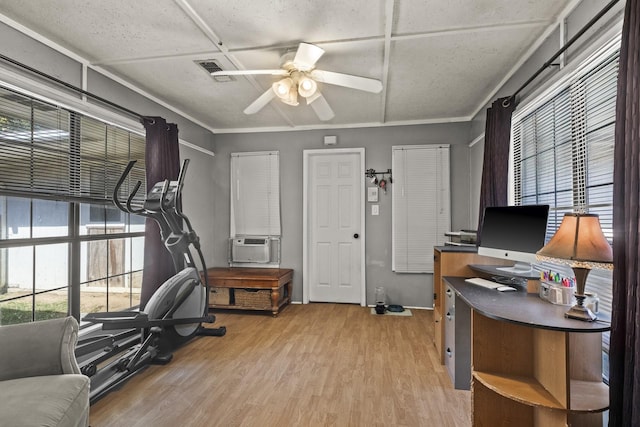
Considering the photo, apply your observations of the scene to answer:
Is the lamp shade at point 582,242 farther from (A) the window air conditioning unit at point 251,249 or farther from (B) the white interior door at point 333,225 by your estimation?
(A) the window air conditioning unit at point 251,249

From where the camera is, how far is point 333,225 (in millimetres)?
4402

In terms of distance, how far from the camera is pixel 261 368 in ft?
8.37

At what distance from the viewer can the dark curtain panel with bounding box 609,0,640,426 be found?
115cm

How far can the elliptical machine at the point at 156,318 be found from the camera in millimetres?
2391

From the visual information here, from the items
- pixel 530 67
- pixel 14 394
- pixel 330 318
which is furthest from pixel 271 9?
pixel 330 318

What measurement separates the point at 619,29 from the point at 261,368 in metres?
3.06

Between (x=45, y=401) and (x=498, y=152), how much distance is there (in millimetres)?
3275

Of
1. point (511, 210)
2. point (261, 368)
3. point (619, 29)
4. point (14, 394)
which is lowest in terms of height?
point (261, 368)

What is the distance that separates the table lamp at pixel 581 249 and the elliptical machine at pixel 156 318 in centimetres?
273

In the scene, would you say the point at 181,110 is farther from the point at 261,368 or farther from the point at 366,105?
the point at 261,368

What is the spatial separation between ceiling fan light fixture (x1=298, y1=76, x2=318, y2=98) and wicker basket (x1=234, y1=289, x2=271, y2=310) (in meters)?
2.51

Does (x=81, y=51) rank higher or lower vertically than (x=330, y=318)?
higher

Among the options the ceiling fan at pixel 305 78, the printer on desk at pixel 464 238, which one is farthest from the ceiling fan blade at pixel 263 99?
the printer on desk at pixel 464 238

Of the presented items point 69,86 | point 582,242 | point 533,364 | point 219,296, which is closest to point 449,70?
point 582,242
